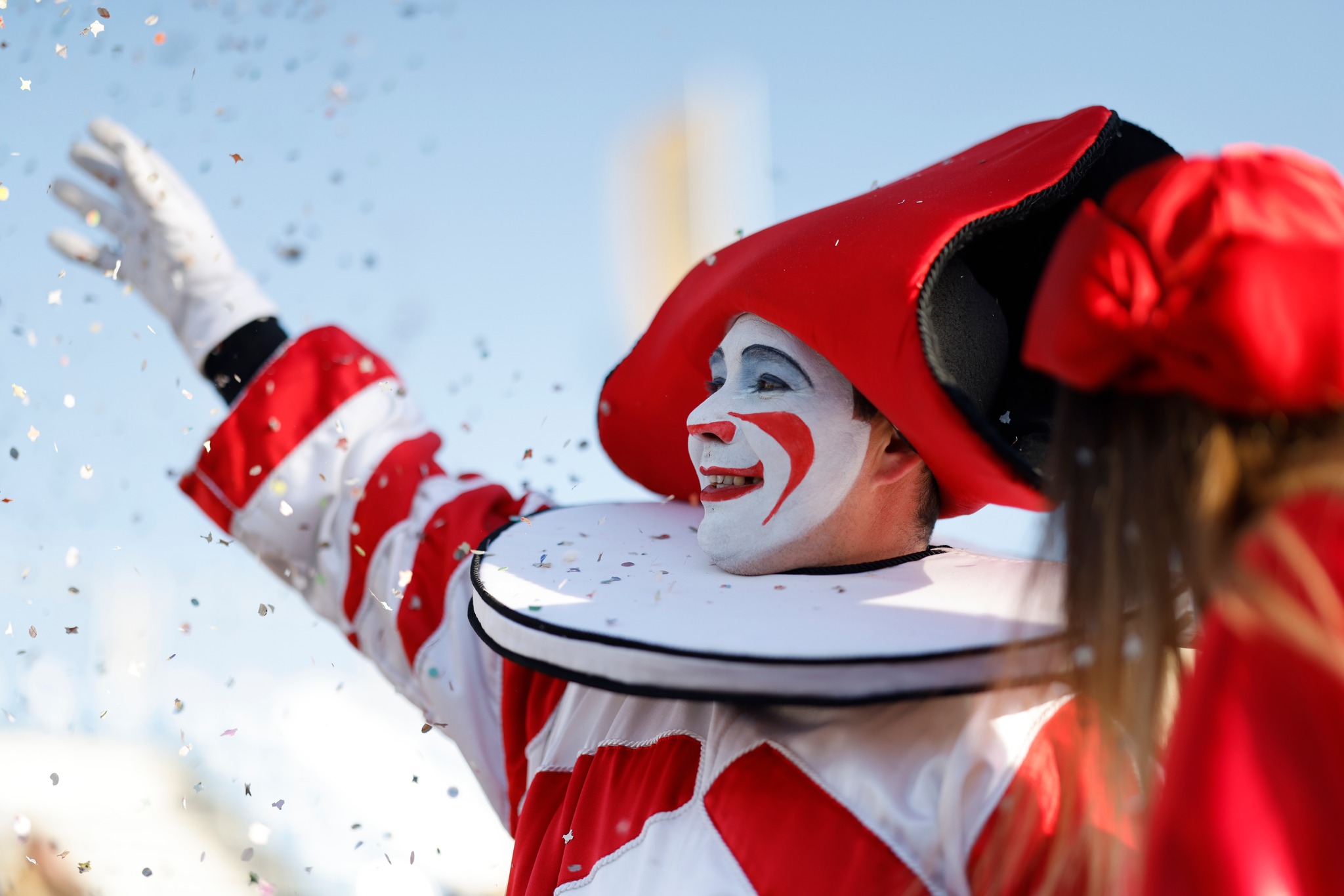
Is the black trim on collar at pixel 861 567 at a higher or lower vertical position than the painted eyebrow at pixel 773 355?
lower

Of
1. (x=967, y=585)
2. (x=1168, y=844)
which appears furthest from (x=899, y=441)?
(x=1168, y=844)

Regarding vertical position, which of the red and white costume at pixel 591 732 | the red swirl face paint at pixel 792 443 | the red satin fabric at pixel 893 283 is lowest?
the red and white costume at pixel 591 732

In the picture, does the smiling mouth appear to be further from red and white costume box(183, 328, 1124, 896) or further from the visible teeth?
red and white costume box(183, 328, 1124, 896)

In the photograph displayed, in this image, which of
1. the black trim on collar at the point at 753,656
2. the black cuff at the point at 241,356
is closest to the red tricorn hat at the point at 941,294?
the black trim on collar at the point at 753,656

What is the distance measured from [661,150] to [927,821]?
148 inches

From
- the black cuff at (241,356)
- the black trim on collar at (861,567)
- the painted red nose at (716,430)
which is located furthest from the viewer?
the black cuff at (241,356)

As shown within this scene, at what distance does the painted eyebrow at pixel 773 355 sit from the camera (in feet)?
5.56

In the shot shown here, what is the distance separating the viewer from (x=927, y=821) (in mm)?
1249

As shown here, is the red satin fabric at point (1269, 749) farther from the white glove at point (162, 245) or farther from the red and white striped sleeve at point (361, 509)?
the white glove at point (162, 245)

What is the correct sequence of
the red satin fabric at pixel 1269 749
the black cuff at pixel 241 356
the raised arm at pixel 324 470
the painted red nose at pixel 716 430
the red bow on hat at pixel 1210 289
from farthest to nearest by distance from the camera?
the black cuff at pixel 241 356 → the raised arm at pixel 324 470 → the painted red nose at pixel 716 430 → the red bow on hat at pixel 1210 289 → the red satin fabric at pixel 1269 749

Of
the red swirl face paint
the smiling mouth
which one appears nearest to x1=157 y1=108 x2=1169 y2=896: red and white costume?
the red swirl face paint

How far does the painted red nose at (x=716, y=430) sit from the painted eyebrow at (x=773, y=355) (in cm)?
12

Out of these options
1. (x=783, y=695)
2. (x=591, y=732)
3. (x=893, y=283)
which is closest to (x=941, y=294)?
(x=893, y=283)

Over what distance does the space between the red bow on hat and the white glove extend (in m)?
1.91
